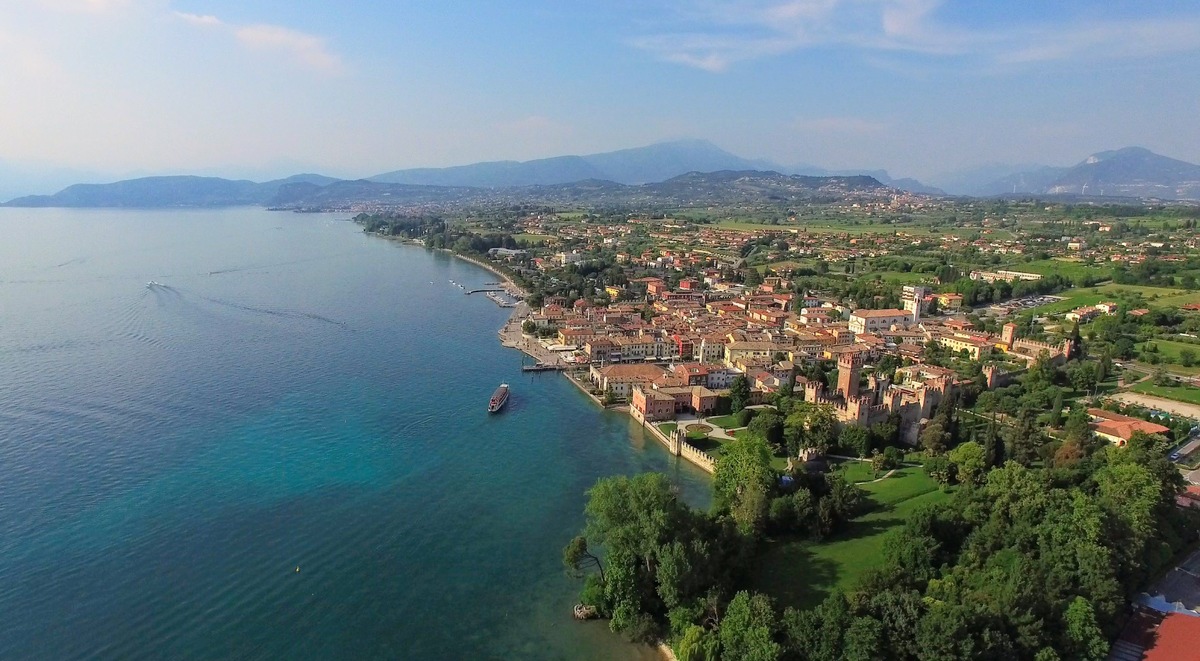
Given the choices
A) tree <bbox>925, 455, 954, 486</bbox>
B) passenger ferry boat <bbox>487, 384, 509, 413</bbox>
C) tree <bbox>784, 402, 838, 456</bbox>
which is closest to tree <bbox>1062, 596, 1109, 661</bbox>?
tree <bbox>925, 455, 954, 486</bbox>

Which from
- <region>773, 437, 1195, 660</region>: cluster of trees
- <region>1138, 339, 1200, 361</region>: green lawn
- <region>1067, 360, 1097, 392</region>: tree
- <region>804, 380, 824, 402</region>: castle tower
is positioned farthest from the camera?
<region>1138, 339, 1200, 361</region>: green lawn

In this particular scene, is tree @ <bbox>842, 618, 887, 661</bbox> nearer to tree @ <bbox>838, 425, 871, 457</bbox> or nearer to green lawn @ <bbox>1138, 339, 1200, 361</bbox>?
tree @ <bbox>838, 425, 871, 457</bbox>

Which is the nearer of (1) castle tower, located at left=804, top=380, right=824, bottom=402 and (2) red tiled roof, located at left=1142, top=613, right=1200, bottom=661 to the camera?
(2) red tiled roof, located at left=1142, top=613, right=1200, bottom=661

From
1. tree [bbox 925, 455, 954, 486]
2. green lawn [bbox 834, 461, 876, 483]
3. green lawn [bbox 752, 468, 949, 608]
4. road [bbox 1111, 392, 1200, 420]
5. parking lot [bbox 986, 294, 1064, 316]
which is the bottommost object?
parking lot [bbox 986, 294, 1064, 316]

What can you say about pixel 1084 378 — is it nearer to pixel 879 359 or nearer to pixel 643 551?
pixel 879 359

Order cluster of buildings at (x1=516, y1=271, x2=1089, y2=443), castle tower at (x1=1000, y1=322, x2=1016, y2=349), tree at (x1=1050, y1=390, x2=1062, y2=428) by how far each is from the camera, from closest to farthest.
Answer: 1. tree at (x1=1050, y1=390, x2=1062, y2=428)
2. cluster of buildings at (x1=516, y1=271, x2=1089, y2=443)
3. castle tower at (x1=1000, y1=322, x2=1016, y2=349)

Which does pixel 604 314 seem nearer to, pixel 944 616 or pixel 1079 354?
pixel 1079 354

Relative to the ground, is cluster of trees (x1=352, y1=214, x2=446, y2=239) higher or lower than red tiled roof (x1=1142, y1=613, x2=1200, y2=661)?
higher
